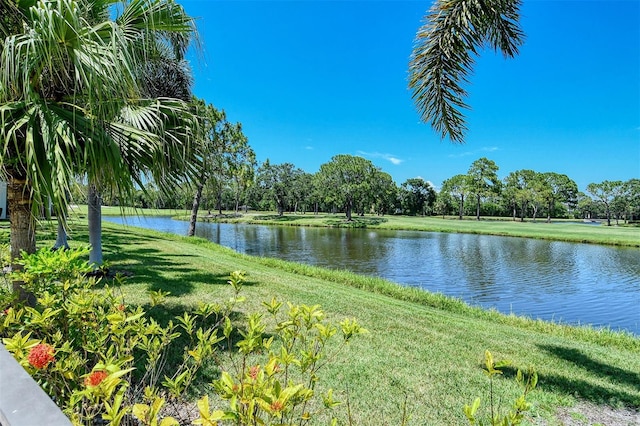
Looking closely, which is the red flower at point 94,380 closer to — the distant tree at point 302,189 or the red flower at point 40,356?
the red flower at point 40,356

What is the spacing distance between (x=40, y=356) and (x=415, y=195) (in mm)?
78087

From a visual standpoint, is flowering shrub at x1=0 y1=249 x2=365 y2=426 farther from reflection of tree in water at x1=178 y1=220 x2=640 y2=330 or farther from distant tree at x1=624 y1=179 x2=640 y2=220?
distant tree at x1=624 y1=179 x2=640 y2=220

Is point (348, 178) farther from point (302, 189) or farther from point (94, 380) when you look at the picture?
point (94, 380)

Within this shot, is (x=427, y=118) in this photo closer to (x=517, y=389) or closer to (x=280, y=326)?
(x=517, y=389)

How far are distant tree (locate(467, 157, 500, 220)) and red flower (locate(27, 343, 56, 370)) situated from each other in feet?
202

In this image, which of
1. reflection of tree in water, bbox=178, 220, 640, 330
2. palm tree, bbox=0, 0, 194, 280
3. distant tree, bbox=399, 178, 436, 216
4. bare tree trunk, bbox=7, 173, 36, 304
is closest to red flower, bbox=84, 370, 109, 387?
palm tree, bbox=0, 0, 194, 280

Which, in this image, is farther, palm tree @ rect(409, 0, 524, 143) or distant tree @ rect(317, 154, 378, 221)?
distant tree @ rect(317, 154, 378, 221)

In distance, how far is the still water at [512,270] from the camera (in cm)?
1125

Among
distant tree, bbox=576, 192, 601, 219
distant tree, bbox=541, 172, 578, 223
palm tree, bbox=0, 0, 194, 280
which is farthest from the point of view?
distant tree, bbox=576, 192, 601, 219

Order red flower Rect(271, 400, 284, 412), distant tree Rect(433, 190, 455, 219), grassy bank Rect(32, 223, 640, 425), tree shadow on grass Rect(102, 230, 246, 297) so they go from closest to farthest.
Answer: red flower Rect(271, 400, 284, 412), grassy bank Rect(32, 223, 640, 425), tree shadow on grass Rect(102, 230, 246, 297), distant tree Rect(433, 190, 455, 219)

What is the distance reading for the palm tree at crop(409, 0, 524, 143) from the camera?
538cm

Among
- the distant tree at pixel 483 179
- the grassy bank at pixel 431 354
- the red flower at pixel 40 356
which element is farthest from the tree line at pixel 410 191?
the red flower at pixel 40 356

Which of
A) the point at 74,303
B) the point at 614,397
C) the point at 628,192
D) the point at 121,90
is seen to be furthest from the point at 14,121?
the point at 628,192

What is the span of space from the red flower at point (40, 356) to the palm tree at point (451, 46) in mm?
5668
